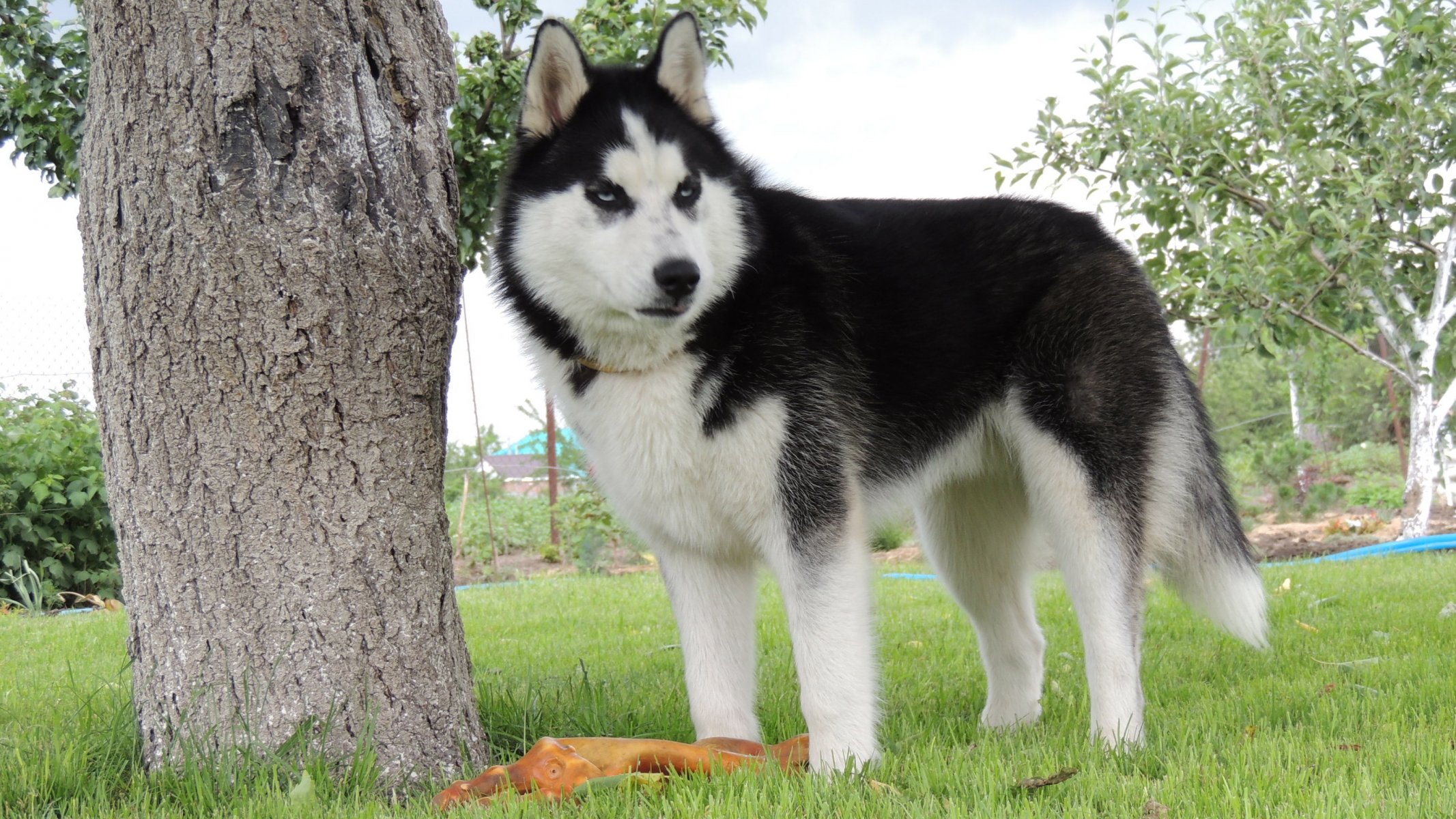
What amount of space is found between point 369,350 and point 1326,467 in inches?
509

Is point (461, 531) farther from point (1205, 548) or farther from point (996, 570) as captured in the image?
point (1205, 548)

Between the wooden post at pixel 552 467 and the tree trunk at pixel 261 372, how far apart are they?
6.66 m

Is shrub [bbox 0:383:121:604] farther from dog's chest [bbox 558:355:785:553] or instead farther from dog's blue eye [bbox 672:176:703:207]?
dog's blue eye [bbox 672:176:703:207]

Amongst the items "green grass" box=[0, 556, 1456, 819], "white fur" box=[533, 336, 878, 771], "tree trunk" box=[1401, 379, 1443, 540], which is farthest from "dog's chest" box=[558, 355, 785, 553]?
"tree trunk" box=[1401, 379, 1443, 540]

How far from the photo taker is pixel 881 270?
3207 millimetres

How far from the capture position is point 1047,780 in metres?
2.51

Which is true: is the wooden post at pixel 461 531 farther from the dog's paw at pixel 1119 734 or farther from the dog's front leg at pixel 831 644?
the dog's paw at pixel 1119 734

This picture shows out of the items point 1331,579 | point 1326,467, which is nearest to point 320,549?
point 1331,579

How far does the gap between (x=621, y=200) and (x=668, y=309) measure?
315mm

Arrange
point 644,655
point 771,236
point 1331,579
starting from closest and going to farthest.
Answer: point 771,236, point 644,655, point 1331,579

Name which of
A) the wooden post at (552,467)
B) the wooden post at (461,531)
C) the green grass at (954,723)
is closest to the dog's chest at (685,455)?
the green grass at (954,723)

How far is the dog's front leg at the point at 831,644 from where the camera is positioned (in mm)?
2787

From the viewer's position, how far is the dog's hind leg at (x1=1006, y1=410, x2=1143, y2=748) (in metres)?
3.12

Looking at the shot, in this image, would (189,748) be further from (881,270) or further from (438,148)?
(881,270)
